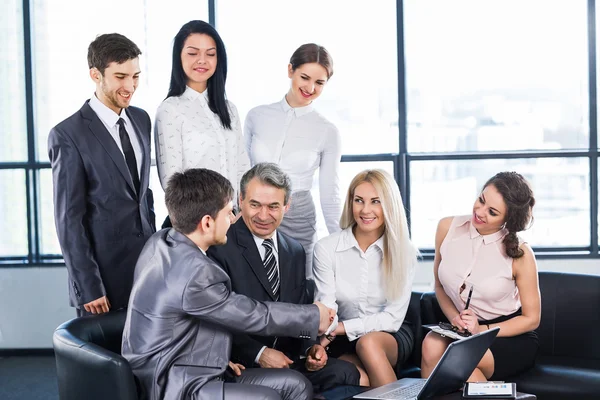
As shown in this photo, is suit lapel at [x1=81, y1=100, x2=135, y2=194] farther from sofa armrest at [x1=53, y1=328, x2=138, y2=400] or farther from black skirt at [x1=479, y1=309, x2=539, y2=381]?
black skirt at [x1=479, y1=309, x2=539, y2=381]

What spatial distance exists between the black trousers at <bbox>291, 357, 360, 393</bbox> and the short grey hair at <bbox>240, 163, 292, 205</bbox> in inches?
26.3

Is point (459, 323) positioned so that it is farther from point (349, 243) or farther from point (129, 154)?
point (129, 154)

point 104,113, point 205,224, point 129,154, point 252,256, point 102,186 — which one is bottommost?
point 252,256

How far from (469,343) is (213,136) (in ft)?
4.62

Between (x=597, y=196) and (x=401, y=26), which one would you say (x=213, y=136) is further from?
(x=597, y=196)

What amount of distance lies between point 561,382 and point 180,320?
1.61 meters

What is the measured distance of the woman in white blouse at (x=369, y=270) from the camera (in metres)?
3.25

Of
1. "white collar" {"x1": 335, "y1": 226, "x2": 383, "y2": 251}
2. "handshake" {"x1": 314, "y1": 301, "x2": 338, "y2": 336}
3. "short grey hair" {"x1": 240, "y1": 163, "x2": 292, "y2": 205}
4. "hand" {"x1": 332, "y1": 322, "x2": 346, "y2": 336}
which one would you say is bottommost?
"hand" {"x1": 332, "y1": 322, "x2": 346, "y2": 336}

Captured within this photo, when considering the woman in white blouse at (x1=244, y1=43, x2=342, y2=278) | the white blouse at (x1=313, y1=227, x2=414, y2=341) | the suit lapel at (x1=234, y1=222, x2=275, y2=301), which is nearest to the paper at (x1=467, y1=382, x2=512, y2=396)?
the white blouse at (x1=313, y1=227, x2=414, y2=341)

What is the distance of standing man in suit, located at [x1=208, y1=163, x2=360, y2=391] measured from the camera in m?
2.96

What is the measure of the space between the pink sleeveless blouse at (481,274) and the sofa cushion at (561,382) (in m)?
0.28

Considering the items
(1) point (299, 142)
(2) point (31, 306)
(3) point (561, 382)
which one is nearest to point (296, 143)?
(1) point (299, 142)

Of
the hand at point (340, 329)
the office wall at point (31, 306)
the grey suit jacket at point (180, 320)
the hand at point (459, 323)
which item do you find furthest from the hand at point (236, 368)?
the office wall at point (31, 306)

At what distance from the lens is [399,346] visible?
10.7 feet
